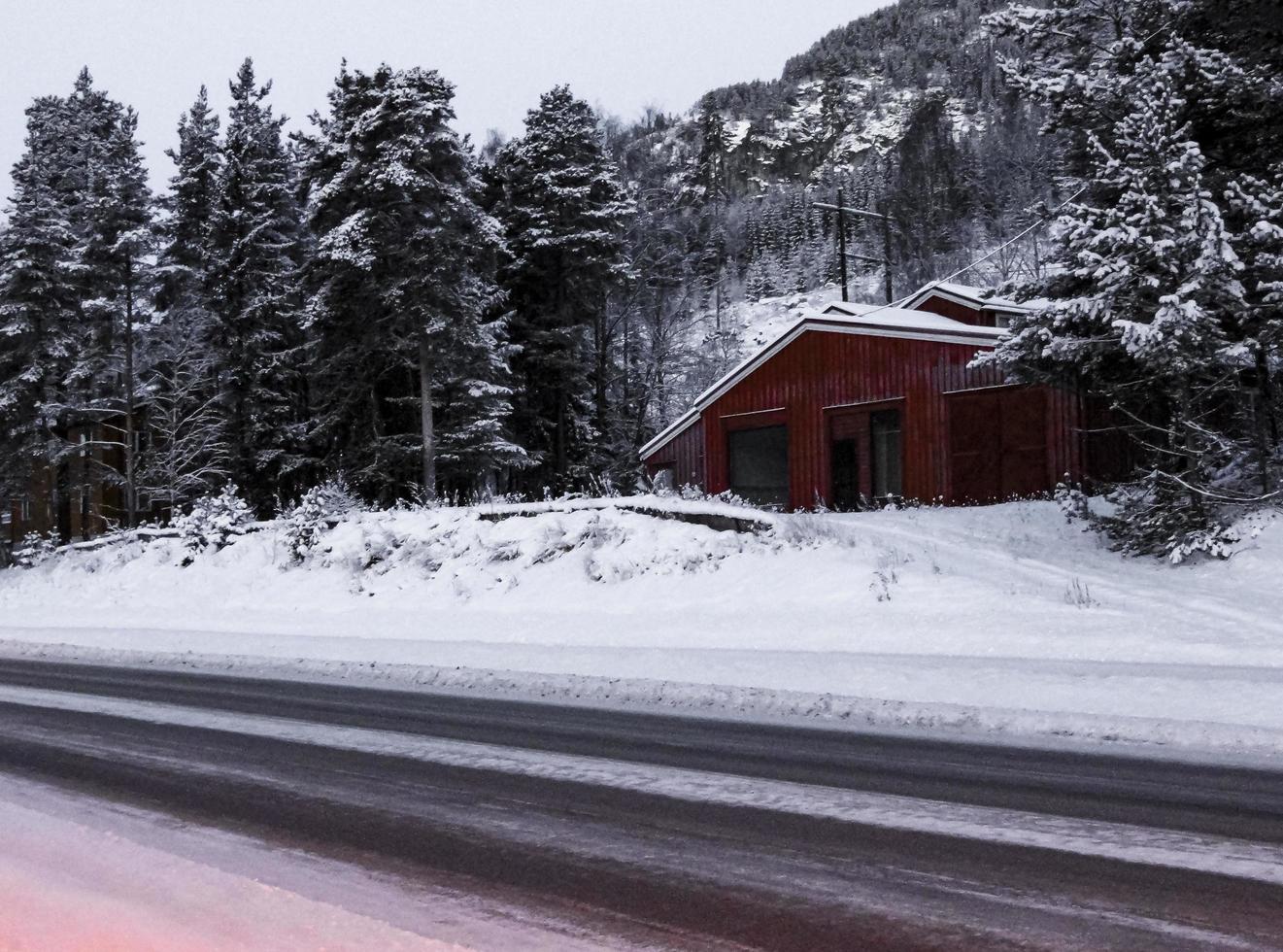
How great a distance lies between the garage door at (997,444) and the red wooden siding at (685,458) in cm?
828

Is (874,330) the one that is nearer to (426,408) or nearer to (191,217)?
(426,408)

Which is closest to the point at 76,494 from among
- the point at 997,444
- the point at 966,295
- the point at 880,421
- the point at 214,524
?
the point at 214,524

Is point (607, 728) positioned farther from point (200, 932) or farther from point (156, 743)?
point (200, 932)

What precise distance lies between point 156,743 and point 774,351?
23.7 m

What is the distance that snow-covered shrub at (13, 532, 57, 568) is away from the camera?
31359 mm

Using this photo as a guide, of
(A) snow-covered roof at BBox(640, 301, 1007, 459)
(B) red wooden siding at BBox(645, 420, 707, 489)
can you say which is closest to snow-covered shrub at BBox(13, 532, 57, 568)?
(B) red wooden siding at BBox(645, 420, 707, 489)

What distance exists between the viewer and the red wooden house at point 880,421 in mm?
25359

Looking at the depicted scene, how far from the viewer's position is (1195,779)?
253 inches

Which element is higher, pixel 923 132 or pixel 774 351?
pixel 923 132

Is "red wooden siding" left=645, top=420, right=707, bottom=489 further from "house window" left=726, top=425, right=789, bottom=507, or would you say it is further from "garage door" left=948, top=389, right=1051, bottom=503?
"garage door" left=948, top=389, right=1051, bottom=503

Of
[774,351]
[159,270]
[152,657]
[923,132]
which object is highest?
[923,132]

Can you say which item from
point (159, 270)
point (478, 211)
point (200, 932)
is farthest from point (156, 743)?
point (159, 270)

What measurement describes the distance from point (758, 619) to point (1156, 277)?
7.37 meters

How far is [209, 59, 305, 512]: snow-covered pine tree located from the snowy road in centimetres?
3499
